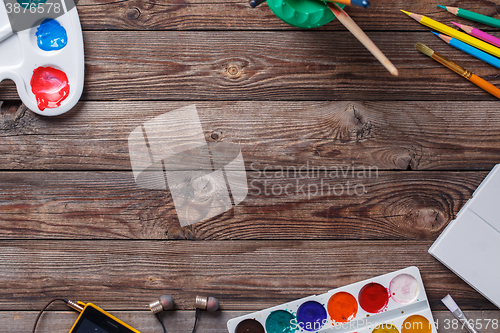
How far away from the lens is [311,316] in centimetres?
70

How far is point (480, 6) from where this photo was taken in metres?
0.72

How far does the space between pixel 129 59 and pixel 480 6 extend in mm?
753

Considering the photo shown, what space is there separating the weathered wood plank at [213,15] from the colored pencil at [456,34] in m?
0.02

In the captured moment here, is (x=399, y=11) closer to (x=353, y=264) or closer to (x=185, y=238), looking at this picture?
(x=353, y=264)

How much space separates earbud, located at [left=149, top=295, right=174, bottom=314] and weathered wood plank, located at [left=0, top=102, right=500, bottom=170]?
28cm

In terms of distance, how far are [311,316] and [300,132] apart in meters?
0.38

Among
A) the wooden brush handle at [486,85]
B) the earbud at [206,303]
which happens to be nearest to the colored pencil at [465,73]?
the wooden brush handle at [486,85]

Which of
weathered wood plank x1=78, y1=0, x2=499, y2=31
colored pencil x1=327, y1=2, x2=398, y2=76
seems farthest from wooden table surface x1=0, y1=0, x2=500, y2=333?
colored pencil x1=327, y1=2, x2=398, y2=76

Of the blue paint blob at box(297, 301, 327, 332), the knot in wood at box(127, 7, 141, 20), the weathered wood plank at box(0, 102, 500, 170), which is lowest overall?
the blue paint blob at box(297, 301, 327, 332)

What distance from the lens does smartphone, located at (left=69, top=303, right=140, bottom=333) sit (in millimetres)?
681

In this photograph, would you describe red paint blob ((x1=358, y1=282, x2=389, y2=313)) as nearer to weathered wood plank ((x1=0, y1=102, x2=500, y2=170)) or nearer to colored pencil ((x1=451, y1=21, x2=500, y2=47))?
weathered wood plank ((x1=0, y1=102, x2=500, y2=170))

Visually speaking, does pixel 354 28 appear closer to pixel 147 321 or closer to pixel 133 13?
pixel 133 13

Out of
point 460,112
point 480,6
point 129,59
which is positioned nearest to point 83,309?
point 129,59

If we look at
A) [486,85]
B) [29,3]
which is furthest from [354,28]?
[29,3]
